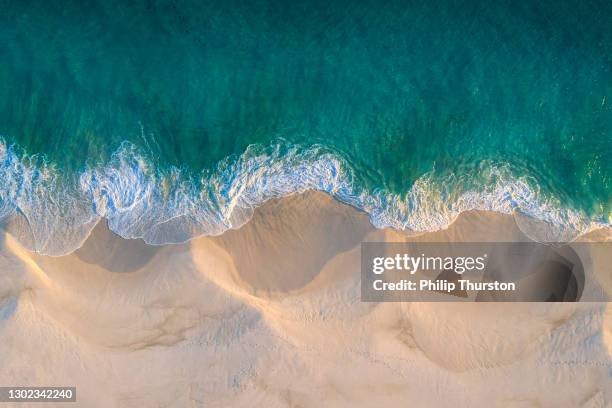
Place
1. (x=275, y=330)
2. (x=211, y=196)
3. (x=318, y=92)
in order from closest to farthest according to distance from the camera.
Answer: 1. (x=275, y=330)
2. (x=211, y=196)
3. (x=318, y=92)

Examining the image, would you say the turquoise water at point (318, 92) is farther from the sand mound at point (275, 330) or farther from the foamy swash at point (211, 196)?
the sand mound at point (275, 330)

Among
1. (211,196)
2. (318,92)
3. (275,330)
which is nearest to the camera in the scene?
(275,330)

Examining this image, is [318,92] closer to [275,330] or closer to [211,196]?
[211,196]

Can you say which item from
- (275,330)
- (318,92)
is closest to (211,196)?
(275,330)

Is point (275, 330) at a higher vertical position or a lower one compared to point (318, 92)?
lower

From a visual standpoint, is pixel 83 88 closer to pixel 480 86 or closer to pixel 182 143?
pixel 182 143

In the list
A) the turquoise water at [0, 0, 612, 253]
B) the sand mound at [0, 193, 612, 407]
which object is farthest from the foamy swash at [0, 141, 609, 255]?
the sand mound at [0, 193, 612, 407]

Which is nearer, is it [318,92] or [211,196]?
[211,196]

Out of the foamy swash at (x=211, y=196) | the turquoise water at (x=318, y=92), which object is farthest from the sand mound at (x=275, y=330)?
the turquoise water at (x=318, y=92)
